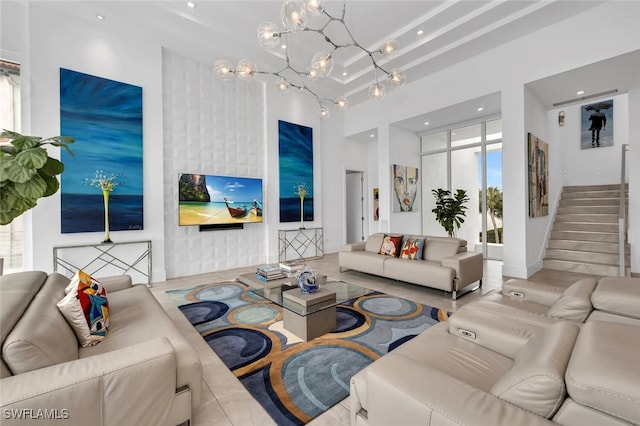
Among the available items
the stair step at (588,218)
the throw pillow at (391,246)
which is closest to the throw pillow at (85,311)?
the throw pillow at (391,246)

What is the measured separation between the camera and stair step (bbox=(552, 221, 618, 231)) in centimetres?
552

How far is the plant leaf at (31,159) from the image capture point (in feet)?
4.86

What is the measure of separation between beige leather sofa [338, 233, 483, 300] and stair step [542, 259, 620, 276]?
7.78 feet

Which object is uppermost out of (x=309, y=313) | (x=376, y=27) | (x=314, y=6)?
(x=376, y=27)

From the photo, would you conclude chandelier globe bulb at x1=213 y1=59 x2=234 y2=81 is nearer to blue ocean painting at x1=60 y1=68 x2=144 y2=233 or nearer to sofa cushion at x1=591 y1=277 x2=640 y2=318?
blue ocean painting at x1=60 y1=68 x2=144 y2=233

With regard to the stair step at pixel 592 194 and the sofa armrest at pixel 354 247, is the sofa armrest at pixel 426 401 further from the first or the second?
the stair step at pixel 592 194

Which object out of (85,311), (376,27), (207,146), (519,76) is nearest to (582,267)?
(519,76)

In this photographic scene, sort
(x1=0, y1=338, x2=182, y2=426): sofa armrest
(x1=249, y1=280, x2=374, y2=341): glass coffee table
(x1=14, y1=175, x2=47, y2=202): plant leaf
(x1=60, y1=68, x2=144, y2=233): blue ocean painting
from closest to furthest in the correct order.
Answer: (x1=0, y1=338, x2=182, y2=426): sofa armrest < (x1=14, y1=175, x2=47, y2=202): plant leaf < (x1=249, y1=280, x2=374, y2=341): glass coffee table < (x1=60, y1=68, x2=144, y2=233): blue ocean painting

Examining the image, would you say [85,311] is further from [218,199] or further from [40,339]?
[218,199]

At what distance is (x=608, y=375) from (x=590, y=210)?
7.67m

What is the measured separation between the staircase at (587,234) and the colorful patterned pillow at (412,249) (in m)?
3.16

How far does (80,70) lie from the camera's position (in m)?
4.08

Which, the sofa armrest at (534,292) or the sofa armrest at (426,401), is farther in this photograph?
the sofa armrest at (534,292)

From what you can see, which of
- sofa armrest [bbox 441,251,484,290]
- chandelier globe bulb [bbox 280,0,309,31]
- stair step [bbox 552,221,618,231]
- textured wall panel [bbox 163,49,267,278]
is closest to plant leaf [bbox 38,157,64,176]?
chandelier globe bulb [bbox 280,0,309,31]
